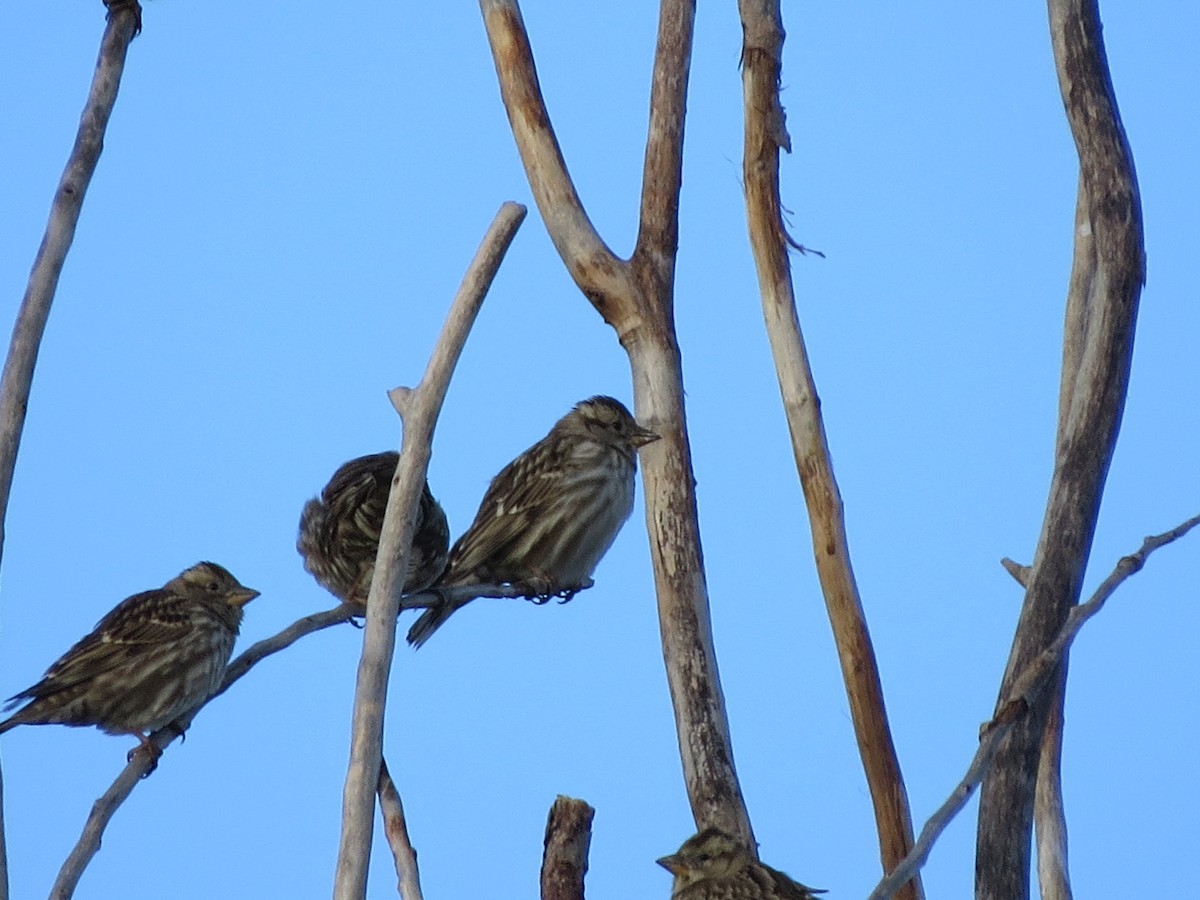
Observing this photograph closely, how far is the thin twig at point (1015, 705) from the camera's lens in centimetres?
409

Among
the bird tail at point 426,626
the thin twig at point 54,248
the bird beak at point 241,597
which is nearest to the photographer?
the thin twig at point 54,248

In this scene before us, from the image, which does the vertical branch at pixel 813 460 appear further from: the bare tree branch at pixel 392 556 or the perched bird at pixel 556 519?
the bare tree branch at pixel 392 556

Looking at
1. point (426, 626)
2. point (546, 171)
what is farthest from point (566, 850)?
point (546, 171)

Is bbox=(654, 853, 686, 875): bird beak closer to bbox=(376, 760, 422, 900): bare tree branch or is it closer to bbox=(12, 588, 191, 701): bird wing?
bbox=(376, 760, 422, 900): bare tree branch

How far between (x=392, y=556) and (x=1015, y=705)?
1757 millimetres

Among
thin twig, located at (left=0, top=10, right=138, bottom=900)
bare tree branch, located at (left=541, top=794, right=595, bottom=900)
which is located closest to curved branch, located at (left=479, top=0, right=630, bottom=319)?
bare tree branch, located at (left=541, top=794, right=595, bottom=900)

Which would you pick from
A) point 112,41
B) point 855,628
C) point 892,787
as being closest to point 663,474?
point 855,628

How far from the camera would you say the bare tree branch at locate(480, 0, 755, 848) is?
662cm

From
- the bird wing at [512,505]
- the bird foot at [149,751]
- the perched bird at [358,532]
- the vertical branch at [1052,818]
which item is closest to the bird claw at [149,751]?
the bird foot at [149,751]

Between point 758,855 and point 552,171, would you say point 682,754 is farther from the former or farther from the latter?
point 552,171

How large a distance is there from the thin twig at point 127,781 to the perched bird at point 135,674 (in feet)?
3.91

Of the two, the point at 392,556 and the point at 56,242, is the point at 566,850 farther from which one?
the point at 56,242

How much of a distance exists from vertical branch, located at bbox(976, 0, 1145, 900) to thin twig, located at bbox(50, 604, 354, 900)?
7.12 ft

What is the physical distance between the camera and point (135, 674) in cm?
784
